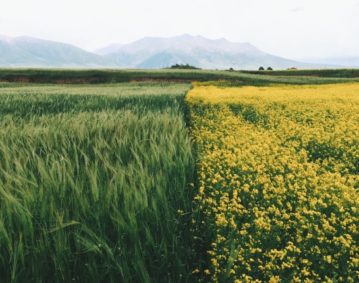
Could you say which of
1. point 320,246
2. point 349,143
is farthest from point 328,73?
point 320,246

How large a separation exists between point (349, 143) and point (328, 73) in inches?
2538

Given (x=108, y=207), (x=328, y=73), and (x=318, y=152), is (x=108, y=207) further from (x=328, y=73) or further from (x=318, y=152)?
(x=328, y=73)

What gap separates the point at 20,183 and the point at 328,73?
7039cm

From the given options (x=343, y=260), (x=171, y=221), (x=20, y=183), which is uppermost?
(x=20, y=183)

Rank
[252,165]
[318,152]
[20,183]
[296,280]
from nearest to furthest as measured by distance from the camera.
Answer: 1. [296,280]
2. [20,183]
3. [252,165]
4. [318,152]

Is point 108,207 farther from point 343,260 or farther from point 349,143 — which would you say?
point 349,143

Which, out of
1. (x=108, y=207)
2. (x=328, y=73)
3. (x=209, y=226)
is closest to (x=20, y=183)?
(x=108, y=207)

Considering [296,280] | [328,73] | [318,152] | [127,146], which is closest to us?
[296,280]

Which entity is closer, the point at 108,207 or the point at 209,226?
the point at 108,207

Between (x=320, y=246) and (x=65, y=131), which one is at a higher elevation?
(x=65, y=131)

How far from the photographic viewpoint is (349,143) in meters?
8.07

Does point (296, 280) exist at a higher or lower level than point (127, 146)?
lower

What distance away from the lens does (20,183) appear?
357 cm

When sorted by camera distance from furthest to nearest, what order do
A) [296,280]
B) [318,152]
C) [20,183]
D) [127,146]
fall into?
[318,152] < [127,146] < [20,183] < [296,280]
